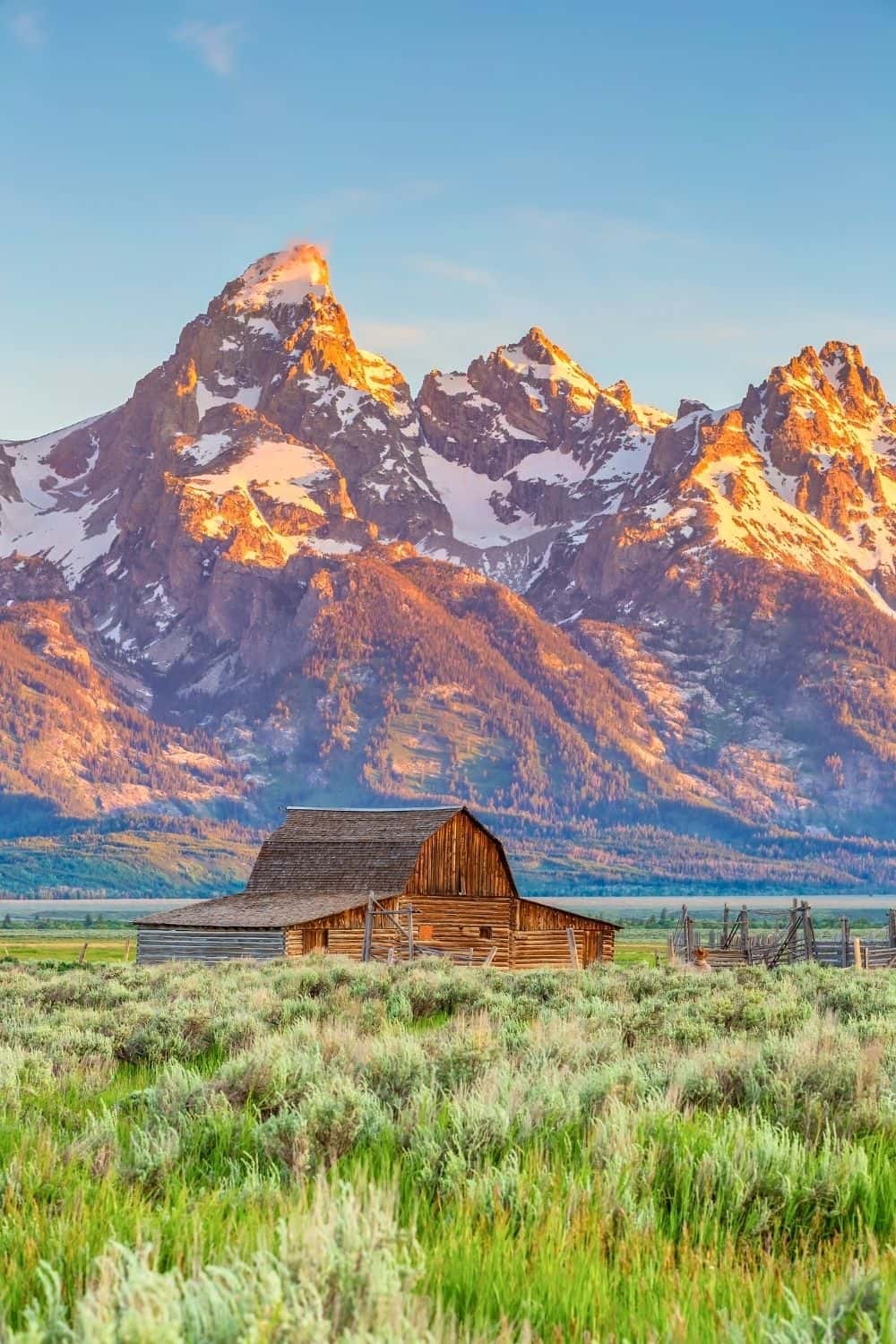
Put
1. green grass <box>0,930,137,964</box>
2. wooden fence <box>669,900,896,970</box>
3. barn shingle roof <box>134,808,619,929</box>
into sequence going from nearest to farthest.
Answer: wooden fence <box>669,900,896,970</box>, barn shingle roof <box>134,808,619,929</box>, green grass <box>0,930,137,964</box>

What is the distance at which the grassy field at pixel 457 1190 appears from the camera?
3873mm

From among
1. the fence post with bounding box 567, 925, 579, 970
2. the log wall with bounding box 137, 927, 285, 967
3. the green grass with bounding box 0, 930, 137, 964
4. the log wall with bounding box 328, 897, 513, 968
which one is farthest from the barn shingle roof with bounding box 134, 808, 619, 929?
the green grass with bounding box 0, 930, 137, 964

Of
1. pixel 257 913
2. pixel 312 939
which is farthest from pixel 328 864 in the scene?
pixel 312 939

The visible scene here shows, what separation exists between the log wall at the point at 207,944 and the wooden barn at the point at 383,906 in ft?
0.13

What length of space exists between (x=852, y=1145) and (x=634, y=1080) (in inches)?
60.6

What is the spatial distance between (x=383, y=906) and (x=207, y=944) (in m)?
5.90

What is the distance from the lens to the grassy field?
12.7 ft

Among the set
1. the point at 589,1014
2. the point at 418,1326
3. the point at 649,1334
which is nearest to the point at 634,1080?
the point at 649,1334

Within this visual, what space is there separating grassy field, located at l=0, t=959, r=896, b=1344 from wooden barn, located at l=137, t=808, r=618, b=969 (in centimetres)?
3256

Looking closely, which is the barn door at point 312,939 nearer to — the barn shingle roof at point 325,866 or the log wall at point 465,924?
the barn shingle roof at point 325,866

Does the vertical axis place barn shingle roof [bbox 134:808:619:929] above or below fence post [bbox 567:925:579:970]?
above

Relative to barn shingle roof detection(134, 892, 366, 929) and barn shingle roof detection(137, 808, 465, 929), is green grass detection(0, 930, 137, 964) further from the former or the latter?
barn shingle roof detection(134, 892, 366, 929)

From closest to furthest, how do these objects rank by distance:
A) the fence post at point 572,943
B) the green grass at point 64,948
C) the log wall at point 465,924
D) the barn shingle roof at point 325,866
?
the barn shingle roof at point 325,866, the fence post at point 572,943, the log wall at point 465,924, the green grass at point 64,948

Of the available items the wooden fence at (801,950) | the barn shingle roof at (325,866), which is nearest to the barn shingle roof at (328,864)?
the barn shingle roof at (325,866)
